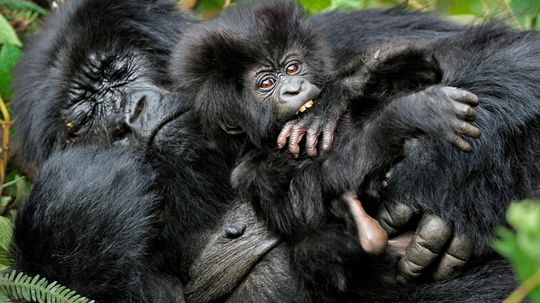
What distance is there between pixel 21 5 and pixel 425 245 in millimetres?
3420

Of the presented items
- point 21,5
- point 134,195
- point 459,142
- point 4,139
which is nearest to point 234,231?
point 134,195

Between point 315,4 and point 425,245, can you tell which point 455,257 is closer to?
point 425,245

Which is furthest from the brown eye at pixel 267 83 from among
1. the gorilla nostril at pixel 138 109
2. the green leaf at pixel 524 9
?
the green leaf at pixel 524 9

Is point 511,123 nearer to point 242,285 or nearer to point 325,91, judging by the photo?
point 325,91

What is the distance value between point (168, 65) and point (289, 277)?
1.25m

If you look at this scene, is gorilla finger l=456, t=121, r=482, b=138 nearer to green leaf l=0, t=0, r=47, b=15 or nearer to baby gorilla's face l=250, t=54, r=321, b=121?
baby gorilla's face l=250, t=54, r=321, b=121

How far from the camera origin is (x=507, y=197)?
3.47 metres

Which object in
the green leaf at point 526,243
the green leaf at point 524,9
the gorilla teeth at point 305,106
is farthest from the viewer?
the green leaf at point 524,9

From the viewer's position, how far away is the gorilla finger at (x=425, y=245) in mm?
3414

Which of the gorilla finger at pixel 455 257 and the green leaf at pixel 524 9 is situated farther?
the green leaf at pixel 524 9

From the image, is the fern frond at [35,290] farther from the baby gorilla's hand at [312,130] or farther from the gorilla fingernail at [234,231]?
the baby gorilla's hand at [312,130]

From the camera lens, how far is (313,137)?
12.0 ft

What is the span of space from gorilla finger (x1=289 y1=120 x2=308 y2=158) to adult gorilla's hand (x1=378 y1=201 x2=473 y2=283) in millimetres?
625

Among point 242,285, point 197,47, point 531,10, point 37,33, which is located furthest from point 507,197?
point 37,33
